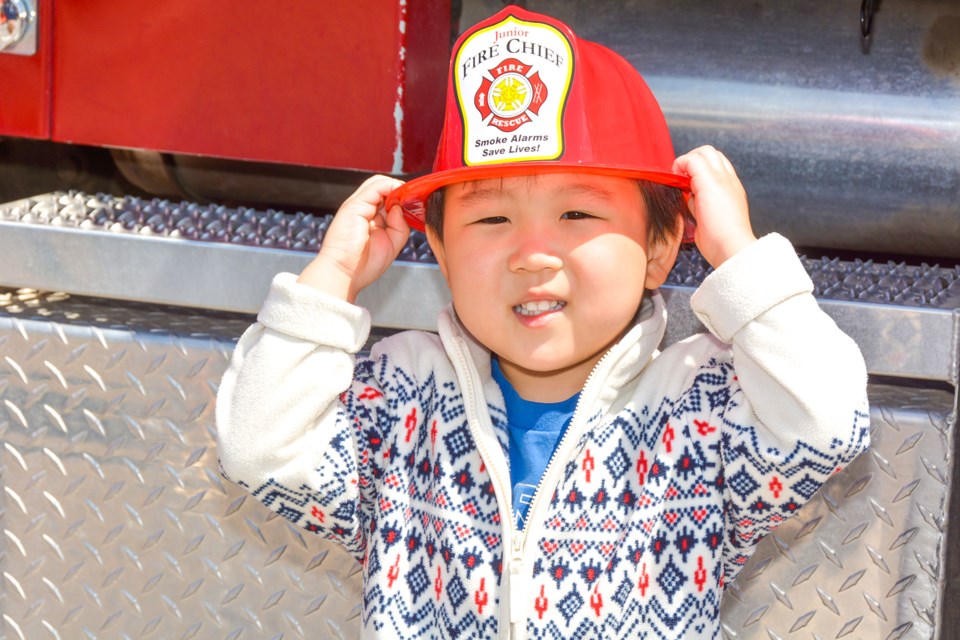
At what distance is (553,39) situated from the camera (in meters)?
1.15

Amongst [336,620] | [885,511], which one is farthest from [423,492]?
[885,511]

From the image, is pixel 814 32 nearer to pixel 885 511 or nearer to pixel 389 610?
pixel 885 511

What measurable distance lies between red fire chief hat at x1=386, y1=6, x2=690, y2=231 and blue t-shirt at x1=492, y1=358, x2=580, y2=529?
25cm

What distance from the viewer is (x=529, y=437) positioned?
1.24 meters

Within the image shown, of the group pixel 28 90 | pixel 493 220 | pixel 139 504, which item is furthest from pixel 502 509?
pixel 28 90

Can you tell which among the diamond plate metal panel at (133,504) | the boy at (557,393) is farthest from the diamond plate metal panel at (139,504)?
the boy at (557,393)

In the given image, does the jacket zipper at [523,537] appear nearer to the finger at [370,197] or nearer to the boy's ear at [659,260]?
the boy's ear at [659,260]

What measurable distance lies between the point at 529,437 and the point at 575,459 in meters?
0.07

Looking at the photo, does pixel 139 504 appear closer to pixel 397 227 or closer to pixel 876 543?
pixel 397 227

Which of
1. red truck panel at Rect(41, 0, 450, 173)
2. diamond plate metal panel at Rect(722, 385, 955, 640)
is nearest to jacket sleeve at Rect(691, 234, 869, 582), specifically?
diamond plate metal panel at Rect(722, 385, 955, 640)

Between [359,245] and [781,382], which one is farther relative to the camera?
[359,245]

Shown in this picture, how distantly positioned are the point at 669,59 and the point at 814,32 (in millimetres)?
193

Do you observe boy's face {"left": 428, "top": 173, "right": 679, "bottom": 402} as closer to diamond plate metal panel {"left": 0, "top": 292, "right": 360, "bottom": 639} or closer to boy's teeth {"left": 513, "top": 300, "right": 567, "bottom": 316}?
boy's teeth {"left": 513, "top": 300, "right": 567, "bottom": 316}

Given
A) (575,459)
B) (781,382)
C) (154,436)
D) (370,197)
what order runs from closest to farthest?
(781,382)
(575,459)
(370,197)
(154,436)
